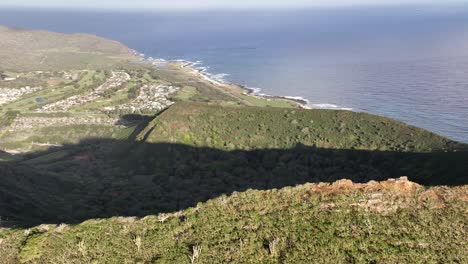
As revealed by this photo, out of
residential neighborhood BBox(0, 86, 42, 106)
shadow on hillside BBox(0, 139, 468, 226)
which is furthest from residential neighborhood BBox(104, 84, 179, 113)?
shadow on hillside BBox(0, 139, 468, 226)

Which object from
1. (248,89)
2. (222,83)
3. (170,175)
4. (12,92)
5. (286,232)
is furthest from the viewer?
(222,83)

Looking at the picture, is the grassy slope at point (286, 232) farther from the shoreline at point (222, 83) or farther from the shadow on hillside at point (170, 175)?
the shoreline at point (222, 83)

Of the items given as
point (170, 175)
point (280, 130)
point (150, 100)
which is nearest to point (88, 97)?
point (150, 100)

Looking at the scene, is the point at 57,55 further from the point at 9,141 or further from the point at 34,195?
the point at 34,195

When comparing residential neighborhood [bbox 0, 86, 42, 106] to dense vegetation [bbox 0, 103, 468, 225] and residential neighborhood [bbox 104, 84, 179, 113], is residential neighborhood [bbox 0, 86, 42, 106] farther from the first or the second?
dense vegetation [bbox 0, 103, 468, 225]

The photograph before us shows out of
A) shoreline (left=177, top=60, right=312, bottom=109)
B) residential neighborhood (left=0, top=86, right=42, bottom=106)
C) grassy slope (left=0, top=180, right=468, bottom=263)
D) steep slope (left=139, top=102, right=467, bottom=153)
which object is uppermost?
grassy slope (left=0, top=180, right=468, bottom=263)

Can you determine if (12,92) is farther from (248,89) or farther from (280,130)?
(280,130)
